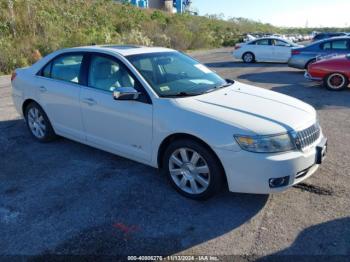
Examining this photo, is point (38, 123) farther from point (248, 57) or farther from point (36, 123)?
point (248, 57)

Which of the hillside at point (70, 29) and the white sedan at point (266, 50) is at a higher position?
the hillside at point (70, 29)

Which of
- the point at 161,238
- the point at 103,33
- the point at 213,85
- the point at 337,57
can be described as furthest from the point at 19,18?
the point at 161,238

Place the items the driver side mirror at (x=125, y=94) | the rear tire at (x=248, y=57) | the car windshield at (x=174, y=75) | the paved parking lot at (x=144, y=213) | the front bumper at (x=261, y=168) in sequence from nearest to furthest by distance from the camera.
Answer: the paved parking lot at (x=144, y=213)
the front bumper at (x=261, y=168)
the driver side mirror at (x=125, y=94)
the car windshield at (x=174, y=75)
the rear tire at (x=248, y=57)

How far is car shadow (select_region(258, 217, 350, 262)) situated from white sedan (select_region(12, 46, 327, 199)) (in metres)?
0.52

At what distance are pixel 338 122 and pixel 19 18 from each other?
1811 cm

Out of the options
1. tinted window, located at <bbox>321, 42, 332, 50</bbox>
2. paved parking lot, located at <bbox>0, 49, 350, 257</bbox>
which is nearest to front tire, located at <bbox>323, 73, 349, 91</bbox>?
tinted window, located at <bbox>321, 42, 332, 50</bbox>

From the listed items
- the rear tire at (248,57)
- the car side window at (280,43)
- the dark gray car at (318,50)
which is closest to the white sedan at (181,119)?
the dark gray car at (318,50)

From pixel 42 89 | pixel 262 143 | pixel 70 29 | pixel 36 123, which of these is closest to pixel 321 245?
pixel 262 143

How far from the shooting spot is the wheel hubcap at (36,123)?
5555 millimetres

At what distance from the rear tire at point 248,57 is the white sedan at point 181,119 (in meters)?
14.1

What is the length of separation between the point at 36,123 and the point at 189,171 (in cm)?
318

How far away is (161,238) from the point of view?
3166 mm

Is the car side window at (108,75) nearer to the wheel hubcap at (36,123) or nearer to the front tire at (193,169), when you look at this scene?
the front tire at (193,169)

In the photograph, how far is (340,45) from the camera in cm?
1237
